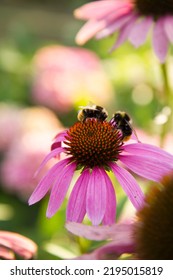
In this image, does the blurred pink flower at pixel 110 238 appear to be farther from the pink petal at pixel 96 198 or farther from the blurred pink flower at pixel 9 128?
the blurred pink flower at pixel 9 128

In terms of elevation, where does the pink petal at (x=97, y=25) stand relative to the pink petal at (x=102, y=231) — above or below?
above

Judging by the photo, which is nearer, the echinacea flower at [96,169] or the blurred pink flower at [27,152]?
the echinacea flower at [96,169]

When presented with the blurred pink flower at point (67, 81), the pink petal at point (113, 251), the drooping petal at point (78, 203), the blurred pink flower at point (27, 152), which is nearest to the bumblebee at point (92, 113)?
the drooping petal at point (78, 203)

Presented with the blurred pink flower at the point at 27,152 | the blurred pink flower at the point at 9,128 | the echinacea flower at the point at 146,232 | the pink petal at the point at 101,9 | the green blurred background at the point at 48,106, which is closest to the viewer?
the echinacea flower at the point at 146,232

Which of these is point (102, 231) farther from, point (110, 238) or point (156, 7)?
point (156, 7)

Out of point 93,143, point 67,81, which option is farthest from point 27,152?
point 93,143

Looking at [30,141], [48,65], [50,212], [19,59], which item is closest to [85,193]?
[50,212]

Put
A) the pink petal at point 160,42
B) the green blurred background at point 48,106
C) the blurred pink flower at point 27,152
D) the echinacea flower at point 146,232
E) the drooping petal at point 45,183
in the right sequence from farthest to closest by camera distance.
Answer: the blurred pink flower at point 27,152, the green blurred background at point 48,106, the pink petal at point 160,42, the drooping petal at point 45,183, the echinacea flower at point 146,232

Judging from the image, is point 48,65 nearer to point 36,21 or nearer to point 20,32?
point 20,32
